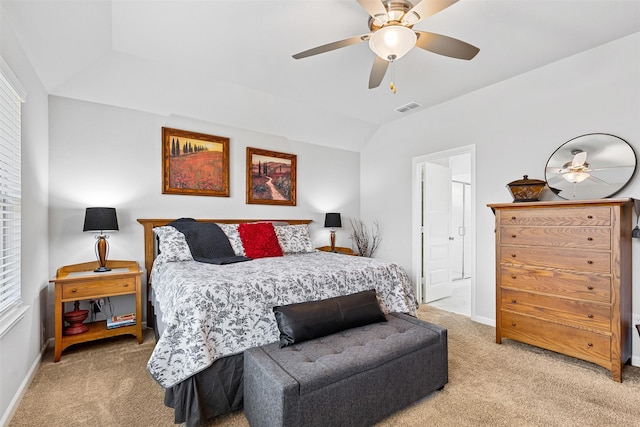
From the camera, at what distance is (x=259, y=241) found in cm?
337

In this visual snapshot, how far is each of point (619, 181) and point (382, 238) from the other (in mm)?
2816

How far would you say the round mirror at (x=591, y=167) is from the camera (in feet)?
8.52

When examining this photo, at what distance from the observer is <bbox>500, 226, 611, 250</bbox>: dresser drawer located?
7.73 feet

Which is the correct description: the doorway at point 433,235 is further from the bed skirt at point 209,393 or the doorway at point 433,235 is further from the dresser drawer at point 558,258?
the bed skirt at point 209,393

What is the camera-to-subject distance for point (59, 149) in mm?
3000

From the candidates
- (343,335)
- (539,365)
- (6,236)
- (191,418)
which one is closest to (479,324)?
(539,365)

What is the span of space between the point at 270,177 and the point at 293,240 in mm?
1082

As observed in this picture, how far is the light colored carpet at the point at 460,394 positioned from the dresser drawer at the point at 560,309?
36 centimetres

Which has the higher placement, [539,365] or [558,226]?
[558,226]

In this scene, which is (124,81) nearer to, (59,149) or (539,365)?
(59,149)

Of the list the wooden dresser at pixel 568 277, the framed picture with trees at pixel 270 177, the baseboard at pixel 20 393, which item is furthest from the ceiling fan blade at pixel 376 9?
the baseboard at pixel 20 393

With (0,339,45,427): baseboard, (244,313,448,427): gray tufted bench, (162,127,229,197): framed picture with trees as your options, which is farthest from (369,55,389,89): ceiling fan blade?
(0,339,45,427): baseboard

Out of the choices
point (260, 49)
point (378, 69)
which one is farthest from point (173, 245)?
point (378, 69)

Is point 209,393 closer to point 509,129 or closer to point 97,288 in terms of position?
point 97,288
